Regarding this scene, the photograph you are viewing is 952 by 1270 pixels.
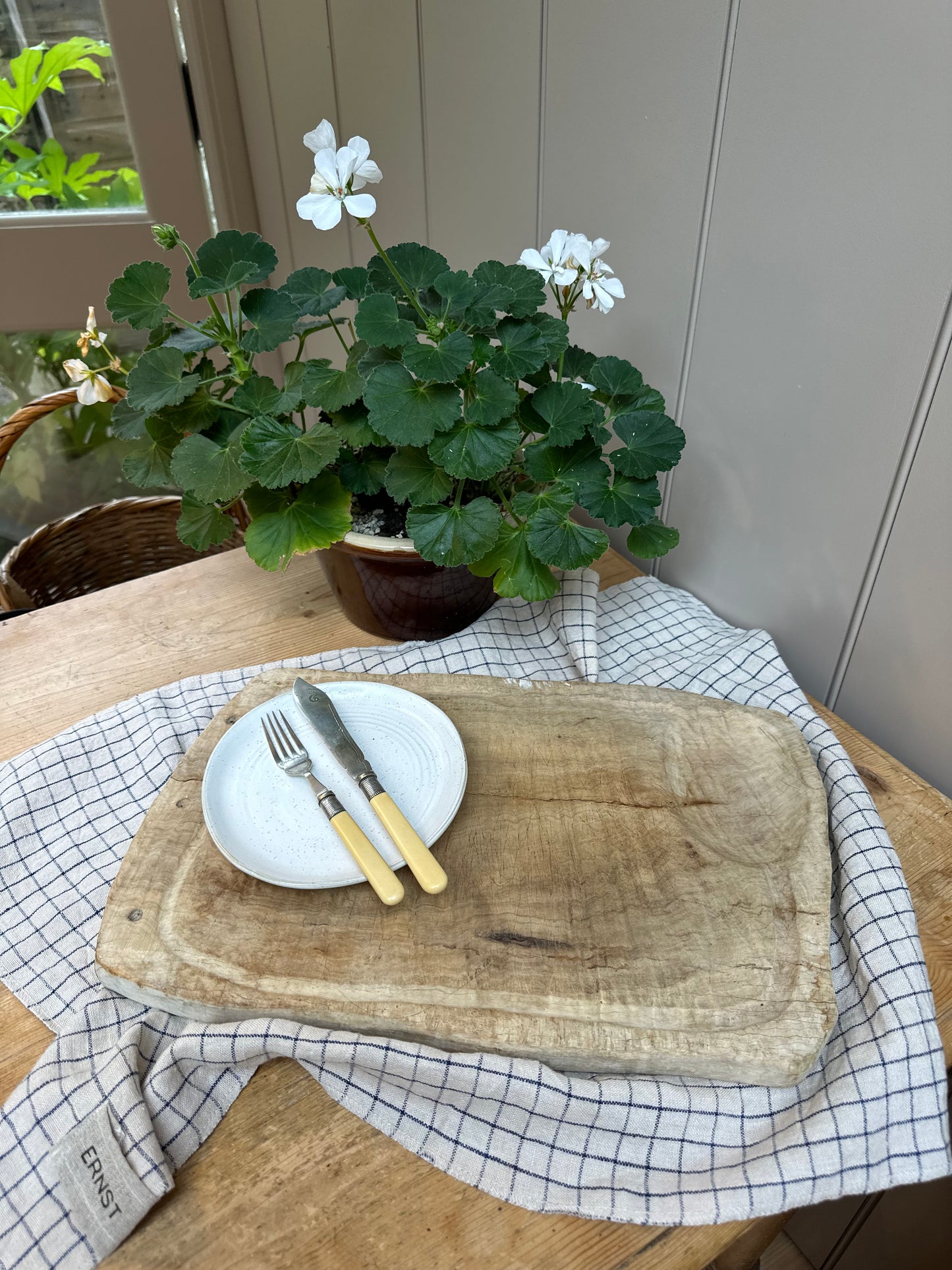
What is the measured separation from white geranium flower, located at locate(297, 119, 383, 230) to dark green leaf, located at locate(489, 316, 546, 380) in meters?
0.15

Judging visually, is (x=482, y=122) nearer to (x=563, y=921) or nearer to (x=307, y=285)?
(x=307, y=285)

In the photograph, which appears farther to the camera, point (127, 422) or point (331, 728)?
point (127, 422)

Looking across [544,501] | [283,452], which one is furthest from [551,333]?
[283,452]

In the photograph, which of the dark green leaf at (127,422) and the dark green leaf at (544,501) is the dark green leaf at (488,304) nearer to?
the dark green leaf at (544,501)

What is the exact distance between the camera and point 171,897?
0.57 metres

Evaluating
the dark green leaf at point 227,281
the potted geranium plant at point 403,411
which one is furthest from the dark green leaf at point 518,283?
the dark green leaf at point 227,281

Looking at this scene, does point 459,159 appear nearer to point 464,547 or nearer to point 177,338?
point 177,338

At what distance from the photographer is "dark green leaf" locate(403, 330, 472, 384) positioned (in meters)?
0.66

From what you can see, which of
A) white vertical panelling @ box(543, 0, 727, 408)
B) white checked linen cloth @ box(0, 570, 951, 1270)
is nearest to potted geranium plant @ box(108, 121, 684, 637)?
white vertical panelling @ box(543, 0, 727, 408)

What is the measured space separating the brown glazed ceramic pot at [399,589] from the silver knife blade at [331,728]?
0.51ft

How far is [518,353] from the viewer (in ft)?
2.35

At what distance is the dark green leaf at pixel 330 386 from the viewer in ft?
2.32

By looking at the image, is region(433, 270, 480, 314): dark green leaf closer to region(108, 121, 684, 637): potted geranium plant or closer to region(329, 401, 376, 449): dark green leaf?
region(108, 121, 684, 637): potted geranium plant

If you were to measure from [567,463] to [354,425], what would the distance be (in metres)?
0.20
